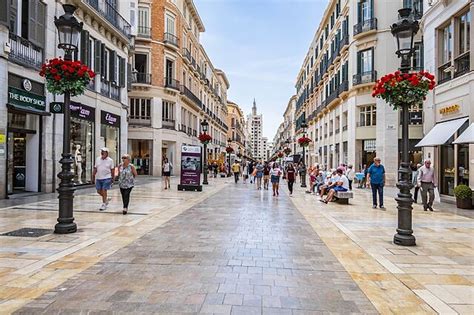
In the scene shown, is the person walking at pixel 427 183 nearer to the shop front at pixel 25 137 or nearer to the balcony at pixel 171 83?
the shop front at pixel 25 137

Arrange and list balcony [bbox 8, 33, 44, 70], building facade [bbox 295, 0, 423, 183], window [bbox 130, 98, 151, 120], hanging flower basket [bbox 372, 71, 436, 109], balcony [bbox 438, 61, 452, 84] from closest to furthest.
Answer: hanging flower basket [bbox 372, 71, 436, 109]
balcony [bbox 8, 33, 44, 70]
balcony [bbox 438, 61, 452, 84]
building facade [bbox 295, 0, 423, 183]
window [bbox 130, 98, 151, 120]

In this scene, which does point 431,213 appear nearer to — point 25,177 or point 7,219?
point 7,219

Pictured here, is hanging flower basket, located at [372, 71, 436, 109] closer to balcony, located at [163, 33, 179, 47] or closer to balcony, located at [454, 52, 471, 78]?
balcony, located at [454, 52, 471, 78]

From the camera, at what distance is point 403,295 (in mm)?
4664

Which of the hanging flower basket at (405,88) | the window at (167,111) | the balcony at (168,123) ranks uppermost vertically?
the window at (167,111)

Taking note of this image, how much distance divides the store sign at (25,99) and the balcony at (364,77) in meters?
22.8

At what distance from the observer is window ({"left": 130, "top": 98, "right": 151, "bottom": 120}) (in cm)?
3491

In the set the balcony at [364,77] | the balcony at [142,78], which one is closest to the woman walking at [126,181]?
the balcony at [364,77]

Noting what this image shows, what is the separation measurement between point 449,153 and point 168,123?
2603 cm

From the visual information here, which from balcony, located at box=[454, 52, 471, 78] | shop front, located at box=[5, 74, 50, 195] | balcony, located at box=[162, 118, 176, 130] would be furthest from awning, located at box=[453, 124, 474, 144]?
balcony, located at box=[162, 118, 176, 130]

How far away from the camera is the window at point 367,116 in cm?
2978

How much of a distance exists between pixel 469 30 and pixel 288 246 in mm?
11883

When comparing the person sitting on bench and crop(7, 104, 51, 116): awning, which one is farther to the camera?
the person sitting on bench

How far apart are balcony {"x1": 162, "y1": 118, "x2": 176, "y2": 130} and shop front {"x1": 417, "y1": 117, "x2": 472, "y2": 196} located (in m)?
24.7
